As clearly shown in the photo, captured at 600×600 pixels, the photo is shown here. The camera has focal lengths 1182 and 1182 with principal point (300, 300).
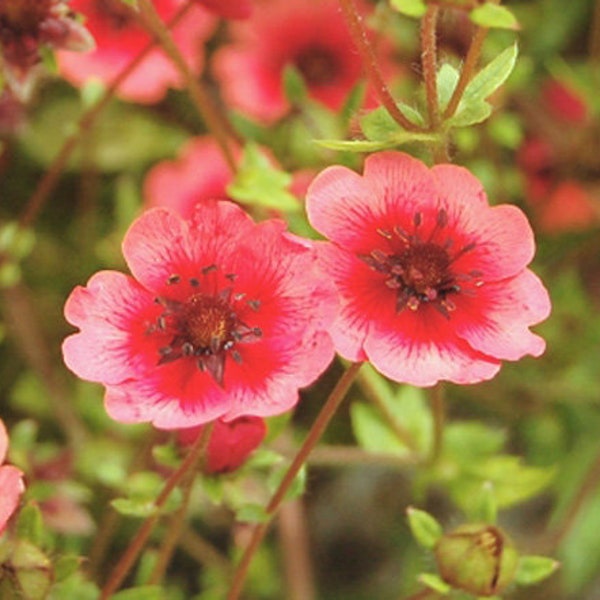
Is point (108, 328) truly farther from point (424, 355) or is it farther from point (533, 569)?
point (533, 569)

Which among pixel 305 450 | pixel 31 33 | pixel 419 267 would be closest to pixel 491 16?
pixel 419 267

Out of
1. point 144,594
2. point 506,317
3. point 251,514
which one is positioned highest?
A: point 506,317

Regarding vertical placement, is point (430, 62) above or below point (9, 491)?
above

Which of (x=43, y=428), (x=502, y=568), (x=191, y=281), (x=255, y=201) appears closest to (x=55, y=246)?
(x=43, y=428)

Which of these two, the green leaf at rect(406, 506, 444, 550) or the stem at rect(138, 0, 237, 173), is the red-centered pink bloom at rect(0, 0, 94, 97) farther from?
the green leaf at rect(406, 506, 444, 550)

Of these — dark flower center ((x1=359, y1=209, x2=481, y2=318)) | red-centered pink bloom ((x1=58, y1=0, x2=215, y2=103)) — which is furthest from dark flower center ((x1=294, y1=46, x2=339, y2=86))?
dark flower center ((x1=359, y1=209, x2=481, y2=318))
